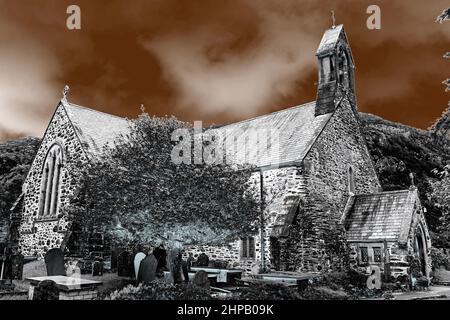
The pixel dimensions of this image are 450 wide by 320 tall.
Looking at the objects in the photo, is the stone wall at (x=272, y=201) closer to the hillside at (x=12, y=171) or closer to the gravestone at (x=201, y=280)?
the gravestone at (x=201, y=280)

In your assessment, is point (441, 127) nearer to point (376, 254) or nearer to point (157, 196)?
point (376, 254)

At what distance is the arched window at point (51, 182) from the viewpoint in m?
22.6

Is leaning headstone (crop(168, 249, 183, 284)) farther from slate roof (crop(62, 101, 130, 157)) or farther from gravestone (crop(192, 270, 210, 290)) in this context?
slate roof (crop(62, 101, 130, 157))

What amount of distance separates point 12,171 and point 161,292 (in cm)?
2871

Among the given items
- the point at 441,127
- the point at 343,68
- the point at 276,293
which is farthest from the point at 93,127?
the point at 441,127

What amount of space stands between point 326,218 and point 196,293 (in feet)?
31.6

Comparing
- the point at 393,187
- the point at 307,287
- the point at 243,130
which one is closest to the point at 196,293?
the point at 307,287

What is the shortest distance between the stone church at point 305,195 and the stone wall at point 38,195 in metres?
0.06

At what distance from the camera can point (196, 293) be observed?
43.9ft

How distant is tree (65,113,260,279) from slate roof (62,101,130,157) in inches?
183

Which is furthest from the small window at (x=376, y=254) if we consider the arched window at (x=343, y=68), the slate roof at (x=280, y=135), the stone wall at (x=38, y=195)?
the stone wall at (x=38, y=195)

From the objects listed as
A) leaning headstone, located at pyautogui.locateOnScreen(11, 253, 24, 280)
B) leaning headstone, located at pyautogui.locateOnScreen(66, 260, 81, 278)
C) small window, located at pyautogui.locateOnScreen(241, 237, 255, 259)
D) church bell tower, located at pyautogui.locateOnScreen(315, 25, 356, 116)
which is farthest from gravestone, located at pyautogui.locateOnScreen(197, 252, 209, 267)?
church bell tower, located at pyautogui.locateOnScreen(315, 25, 356, 116)

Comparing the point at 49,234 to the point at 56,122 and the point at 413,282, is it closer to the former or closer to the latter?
the point at 56,122

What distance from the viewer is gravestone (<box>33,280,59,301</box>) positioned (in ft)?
36.0
